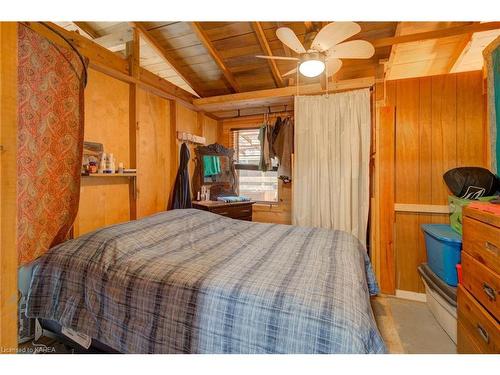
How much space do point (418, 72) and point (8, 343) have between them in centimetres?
411

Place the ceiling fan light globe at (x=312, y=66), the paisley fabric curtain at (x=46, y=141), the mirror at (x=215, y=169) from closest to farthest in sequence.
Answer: the paisley fabric curtain at (x=46, y=141) < the ceiling fan light globe at (x=312, y=66) < the mirror at (x=215, y=169)

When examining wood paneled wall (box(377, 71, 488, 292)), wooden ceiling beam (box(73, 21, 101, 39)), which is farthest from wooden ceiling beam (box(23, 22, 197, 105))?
wood paneled wall (box(377, 71, 488, 292))

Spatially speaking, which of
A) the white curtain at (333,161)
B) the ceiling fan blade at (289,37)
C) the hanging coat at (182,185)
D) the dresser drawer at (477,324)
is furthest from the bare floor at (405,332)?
the ceiling fan blade at (289,37)

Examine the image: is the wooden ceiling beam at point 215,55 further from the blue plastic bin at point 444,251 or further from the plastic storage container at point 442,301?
the plastic storage container at point 442,301

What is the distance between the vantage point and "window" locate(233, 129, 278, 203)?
12.3 feet

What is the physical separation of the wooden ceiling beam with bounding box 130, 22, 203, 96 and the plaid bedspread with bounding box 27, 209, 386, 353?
6.88 feet

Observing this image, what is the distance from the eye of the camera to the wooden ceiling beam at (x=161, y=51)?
8.03 feet

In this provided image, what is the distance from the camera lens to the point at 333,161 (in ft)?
8.99

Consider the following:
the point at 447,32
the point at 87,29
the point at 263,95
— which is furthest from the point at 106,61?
the point at 447,32

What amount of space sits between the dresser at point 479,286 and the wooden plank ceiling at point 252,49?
1.65m

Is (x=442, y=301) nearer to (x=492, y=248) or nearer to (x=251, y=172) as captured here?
(x=492, y=248)

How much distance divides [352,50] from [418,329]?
94.8 inches

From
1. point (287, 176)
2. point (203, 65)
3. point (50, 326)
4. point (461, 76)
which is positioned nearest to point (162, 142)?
point (203, 65)
